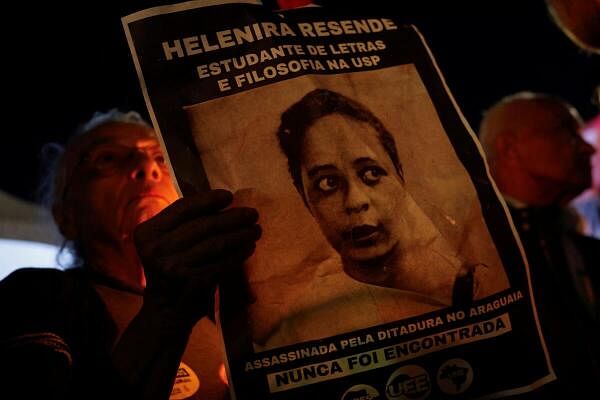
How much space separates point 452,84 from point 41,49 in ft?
5.31

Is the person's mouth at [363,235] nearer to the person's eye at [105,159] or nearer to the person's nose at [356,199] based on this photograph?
the person's nose at [356,199]

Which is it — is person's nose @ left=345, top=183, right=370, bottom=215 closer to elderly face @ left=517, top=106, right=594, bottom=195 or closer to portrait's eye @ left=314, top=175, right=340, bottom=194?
portrait's eye @ left=314, top=175, right=340, bottom=194

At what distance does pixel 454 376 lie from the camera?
0.56m

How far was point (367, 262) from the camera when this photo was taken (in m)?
0.58

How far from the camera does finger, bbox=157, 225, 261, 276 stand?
552mm

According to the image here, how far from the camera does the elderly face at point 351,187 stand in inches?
22.9

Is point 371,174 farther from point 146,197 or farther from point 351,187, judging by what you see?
point 146,197

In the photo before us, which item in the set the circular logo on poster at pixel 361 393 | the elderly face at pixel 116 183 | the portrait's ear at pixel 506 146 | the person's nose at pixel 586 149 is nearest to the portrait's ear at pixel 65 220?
the elderly face at pixel 116 183

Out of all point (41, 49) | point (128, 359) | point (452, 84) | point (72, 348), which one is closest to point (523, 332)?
point (128, 359)

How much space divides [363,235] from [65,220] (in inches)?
32.4

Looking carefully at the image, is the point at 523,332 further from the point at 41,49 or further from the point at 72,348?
the point at 41,49

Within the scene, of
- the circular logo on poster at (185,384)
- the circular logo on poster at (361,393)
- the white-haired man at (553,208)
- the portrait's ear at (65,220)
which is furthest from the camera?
the white-haired man at (553,208)

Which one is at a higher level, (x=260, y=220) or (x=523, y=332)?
(x=260, y=220)

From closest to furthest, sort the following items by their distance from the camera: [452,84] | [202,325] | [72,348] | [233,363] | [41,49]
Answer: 1. [233,363]
2. [72,348]
3. [202,325]
4. [41,49]
5. [452,84]
